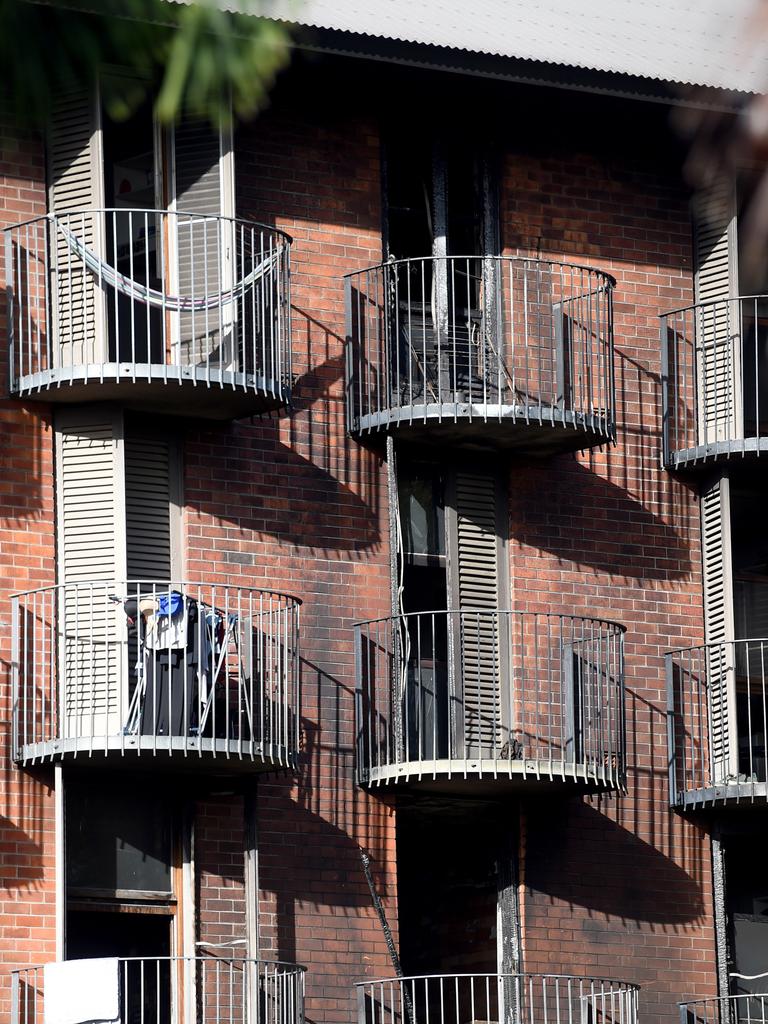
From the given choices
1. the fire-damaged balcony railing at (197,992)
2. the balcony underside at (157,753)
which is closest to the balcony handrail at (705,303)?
the balcony underside at (157,753)

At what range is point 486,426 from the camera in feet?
54.6

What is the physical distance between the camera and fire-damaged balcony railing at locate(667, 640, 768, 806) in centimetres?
1738

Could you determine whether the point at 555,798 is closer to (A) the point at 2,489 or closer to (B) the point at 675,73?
(A) the point at 2,489

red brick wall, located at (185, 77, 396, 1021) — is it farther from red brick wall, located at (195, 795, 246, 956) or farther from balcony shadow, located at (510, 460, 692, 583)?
balcony shadow, located at (510, 460, 692, 583)

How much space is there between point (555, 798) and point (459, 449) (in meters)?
3.10

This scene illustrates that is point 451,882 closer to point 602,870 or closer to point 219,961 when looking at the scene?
point 602,870

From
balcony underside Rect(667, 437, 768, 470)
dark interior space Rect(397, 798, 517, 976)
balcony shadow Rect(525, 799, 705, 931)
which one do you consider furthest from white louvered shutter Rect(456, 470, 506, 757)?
balcony underside Rect(667, 437, 768, 470)

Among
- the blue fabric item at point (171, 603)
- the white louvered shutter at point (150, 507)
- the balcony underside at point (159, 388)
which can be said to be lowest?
the blue fabric item at point (171, 603)

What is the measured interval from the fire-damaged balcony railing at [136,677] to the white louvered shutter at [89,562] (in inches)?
0.7

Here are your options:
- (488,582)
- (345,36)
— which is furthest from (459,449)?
(345,36)

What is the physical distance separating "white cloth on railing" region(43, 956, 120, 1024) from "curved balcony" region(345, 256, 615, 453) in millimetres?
5198

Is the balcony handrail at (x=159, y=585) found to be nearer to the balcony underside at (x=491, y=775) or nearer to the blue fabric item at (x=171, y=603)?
the blue fabric item at (x=171, y=603)

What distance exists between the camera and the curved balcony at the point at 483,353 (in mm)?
16656

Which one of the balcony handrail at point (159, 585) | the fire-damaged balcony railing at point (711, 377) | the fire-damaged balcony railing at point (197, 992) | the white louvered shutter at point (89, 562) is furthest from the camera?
the fire-damaged balcony railing at point (711, 377)
